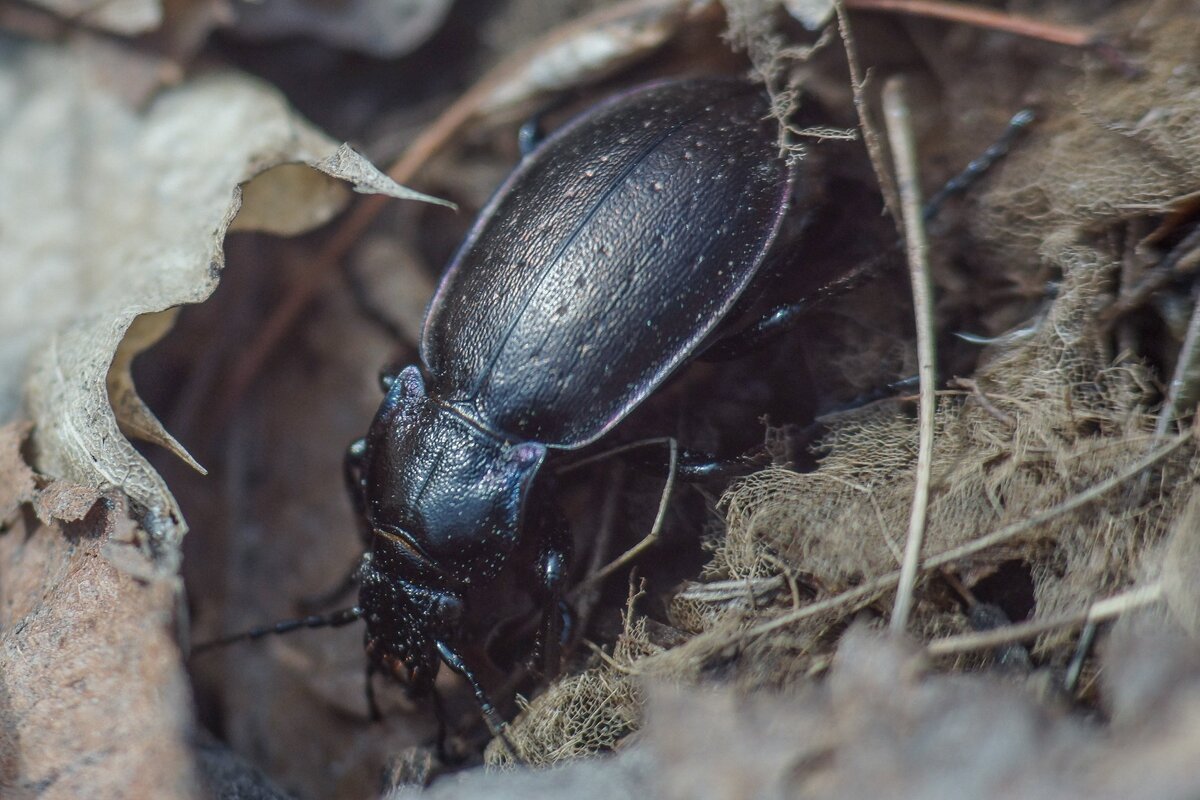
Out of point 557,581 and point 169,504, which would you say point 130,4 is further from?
point 557,581

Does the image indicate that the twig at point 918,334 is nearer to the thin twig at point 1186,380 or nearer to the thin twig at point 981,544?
the thin twig at point 981,544

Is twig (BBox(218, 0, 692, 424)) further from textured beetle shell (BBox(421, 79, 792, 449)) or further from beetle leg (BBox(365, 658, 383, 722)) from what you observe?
beetle leg (BBox(365, 658, 383, 722))

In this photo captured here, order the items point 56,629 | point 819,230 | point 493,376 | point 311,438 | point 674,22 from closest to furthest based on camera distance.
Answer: point 56,629
point 493,376
point 819,230
point 674,22
point 311,438

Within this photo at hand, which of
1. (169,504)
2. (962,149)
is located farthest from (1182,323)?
(169,504)

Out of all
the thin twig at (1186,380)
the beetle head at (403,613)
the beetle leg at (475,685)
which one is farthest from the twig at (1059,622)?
the beetle head at (403,613)

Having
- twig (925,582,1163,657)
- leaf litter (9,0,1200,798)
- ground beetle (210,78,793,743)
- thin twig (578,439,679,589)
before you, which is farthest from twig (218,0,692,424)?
twig (925,582,1163,657)

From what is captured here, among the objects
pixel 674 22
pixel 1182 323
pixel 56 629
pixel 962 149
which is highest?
pixel 674 22
